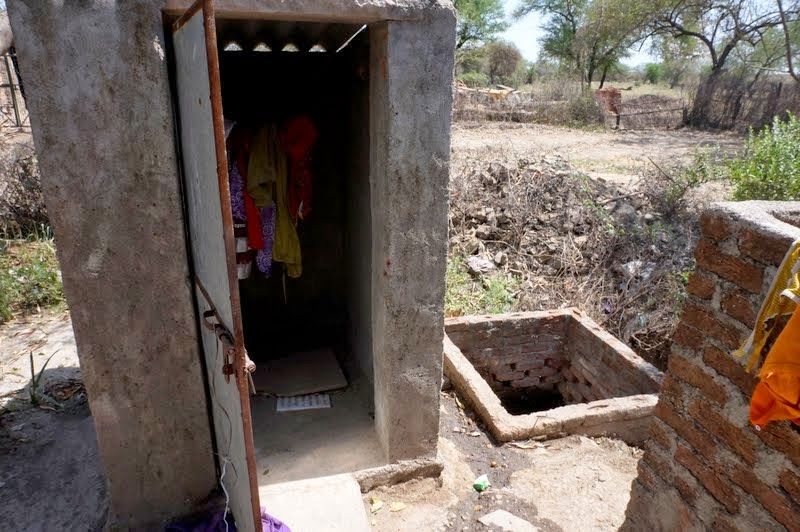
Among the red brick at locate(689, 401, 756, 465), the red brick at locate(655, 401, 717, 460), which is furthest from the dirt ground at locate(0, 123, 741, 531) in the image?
the red brick at locate(689, 401, 756, 465)

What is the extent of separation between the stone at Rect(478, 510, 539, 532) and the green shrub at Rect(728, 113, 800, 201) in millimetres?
5098

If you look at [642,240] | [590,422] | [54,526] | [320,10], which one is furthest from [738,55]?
→ [54,526]

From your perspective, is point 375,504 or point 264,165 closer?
point 375,504

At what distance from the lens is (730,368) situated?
200cm

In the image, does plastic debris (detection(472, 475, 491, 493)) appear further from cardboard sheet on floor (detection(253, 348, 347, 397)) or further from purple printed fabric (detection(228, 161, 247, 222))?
purple printed fabric (detection(228, 161, 247, 222))

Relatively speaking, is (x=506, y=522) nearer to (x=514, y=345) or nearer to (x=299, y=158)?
(x=514, y=345)

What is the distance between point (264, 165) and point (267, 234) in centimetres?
49

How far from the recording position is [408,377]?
3027 mm

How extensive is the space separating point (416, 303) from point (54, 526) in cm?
243

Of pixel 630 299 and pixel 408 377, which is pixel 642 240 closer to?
pixel 630 299

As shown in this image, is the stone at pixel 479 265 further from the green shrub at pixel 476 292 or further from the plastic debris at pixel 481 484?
the plastic debris at pixel 481 484

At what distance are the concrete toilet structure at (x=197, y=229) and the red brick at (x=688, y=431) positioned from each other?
119 cm

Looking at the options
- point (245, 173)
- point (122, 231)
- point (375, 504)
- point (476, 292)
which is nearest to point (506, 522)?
point (375, 504)

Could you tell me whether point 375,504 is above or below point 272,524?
below
